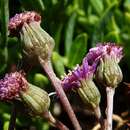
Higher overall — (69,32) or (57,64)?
(69,32)

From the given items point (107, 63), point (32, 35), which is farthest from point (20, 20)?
point (107, 63)

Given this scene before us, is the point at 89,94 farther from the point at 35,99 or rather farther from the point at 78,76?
the point at 35,99

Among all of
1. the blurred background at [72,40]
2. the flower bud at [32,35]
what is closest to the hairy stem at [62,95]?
the flower bud at [32,35]

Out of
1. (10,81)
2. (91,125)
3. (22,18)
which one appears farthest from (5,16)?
(91,125)

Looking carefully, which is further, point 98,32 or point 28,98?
point 98,32

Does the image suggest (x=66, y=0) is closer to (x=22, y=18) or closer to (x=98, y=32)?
(x=98, y=32)

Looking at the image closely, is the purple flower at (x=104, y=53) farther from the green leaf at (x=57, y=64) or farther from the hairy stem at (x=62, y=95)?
the green leaf at (x=57, y=64)
